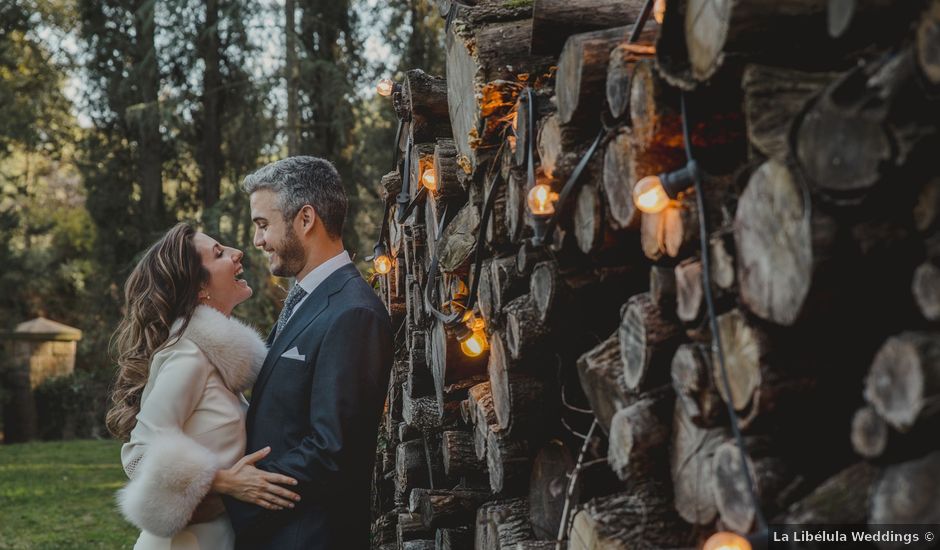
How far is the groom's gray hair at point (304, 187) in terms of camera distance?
3090 millimetres

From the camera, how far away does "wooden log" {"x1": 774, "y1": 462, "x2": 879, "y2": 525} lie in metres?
1.23

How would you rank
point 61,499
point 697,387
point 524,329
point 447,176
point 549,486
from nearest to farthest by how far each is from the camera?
point 697,387, point 524,329, point 549,486, point 447,176, point 61,499

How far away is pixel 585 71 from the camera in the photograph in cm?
186

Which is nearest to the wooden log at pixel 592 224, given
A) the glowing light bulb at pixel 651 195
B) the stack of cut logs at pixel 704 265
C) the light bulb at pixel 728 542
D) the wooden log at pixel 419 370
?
the stack of cut logs at pixel 704 265

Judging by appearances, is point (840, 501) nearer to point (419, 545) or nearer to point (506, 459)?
point (506, 459)

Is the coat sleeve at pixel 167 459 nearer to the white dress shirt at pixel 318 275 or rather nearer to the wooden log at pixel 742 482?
the white dress shirt at pixel 318 275

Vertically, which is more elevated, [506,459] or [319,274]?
[319,274]

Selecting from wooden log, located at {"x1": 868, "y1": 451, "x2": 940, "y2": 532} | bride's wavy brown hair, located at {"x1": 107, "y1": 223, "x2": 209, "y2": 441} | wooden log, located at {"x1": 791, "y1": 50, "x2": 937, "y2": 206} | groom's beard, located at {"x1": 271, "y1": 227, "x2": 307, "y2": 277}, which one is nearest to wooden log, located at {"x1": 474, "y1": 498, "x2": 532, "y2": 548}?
groom's beard, located at {"x1": 271, "y1": 227, "x2": 307, "y2": 277}

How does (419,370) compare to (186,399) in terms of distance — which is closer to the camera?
(186,399)

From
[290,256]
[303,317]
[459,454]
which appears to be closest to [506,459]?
[459,454]

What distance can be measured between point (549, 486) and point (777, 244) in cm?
150

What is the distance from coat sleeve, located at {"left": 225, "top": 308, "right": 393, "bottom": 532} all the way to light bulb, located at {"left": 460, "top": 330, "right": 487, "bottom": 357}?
0.28m

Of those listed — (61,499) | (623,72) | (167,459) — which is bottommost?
(61,499)

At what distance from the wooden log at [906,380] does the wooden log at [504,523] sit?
1.74 metres
